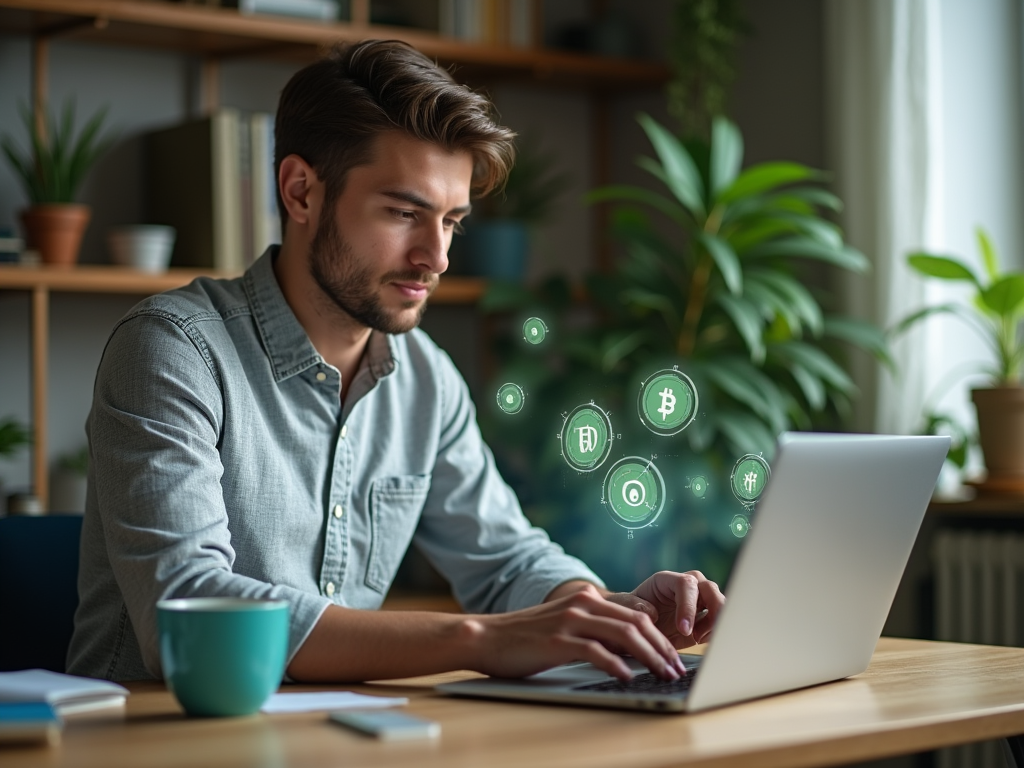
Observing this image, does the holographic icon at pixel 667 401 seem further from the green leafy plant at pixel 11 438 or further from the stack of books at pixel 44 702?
the stack of books at pixel 44 702

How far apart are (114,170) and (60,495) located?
702 millimetres

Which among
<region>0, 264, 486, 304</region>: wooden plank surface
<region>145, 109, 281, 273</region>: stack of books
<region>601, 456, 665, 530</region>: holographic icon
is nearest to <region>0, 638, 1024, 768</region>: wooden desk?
<region>601, 456, 665, 530</region>: holographic icon

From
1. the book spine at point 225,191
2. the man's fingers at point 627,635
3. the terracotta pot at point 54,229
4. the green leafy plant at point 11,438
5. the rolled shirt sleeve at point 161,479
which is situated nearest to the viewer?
the man's fingers at point 627,635

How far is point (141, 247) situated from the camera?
102 inches

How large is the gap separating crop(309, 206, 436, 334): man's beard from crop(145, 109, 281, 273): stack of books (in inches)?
42.9

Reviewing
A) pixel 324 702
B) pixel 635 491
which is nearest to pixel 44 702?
pixel 324 702

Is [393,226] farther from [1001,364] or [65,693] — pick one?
[1001,364]

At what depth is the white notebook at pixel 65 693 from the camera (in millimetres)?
1012

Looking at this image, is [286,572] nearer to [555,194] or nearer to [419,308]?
[419,308]

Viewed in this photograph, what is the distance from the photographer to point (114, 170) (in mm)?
2811

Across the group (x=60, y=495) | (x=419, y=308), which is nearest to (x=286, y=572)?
(x=419, y=308)

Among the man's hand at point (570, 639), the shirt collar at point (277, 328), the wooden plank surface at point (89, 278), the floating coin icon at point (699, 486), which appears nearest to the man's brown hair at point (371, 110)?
the shirt collar at point (277, 328)

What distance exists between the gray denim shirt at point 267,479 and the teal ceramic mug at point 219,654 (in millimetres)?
179

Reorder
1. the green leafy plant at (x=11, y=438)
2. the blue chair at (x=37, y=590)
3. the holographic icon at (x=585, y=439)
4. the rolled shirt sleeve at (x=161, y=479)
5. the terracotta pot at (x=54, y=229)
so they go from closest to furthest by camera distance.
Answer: the rolled shirt sleeve at (x=161, y=479)
the blue chair at (x=37, y=590)
the holographic icon at (x=585, y=439)
the green leafy plant at (x=11, y=438)
the terracotta pot at (x=54, y=229)
